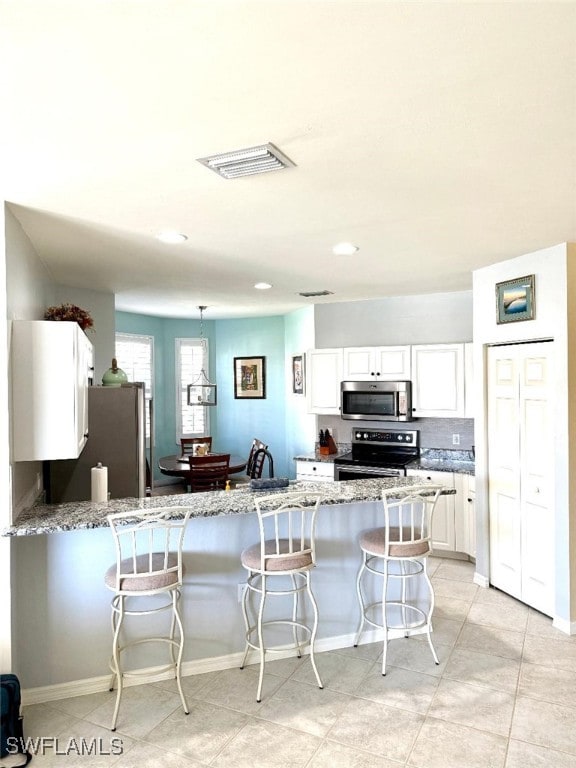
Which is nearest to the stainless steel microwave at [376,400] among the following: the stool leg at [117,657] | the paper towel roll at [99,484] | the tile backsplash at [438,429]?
the tile backsplash at [438,429]

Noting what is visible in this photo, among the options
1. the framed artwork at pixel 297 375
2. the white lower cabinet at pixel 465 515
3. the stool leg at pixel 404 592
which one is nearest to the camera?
the stool leg at pixel 404 592

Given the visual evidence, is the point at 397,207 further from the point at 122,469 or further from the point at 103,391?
the point at 122,469

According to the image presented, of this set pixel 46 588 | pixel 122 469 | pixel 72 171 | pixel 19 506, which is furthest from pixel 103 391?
pixel 72 171

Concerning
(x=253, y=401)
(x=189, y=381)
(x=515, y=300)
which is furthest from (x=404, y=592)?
(x=189, y=381)

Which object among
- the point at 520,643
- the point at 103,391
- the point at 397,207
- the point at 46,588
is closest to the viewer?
the point at 397,207

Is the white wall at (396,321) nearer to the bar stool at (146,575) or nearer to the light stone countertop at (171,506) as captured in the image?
the light stone countertop at (171,506)

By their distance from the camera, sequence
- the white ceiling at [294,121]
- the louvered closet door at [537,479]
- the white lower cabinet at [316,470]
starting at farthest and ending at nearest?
the white lower cabinet at [316,470] → the louvered closet door at [537,479] → the white ceiling at [294,121]

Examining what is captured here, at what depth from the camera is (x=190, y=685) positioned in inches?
116

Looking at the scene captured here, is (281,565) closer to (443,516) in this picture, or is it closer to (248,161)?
(248,161)

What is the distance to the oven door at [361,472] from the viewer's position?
4961 mm

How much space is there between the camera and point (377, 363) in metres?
5.46

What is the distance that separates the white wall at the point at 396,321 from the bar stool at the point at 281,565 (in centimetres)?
286

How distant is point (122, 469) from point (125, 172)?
7.95 ft

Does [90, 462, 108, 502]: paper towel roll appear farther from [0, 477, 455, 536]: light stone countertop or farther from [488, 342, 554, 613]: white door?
[488, 342, 554, 613]: white door
